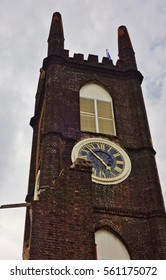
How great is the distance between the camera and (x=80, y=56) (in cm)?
1988

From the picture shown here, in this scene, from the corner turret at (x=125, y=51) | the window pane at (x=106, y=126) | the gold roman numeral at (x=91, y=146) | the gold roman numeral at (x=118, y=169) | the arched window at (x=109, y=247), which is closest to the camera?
the arched window at (x=109, y=247)

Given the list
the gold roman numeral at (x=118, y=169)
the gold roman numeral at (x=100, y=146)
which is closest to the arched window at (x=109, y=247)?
the gold roman numeral at (x=118, y=169)

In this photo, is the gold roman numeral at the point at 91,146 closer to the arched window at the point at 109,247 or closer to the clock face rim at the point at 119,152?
the clock face rim at the point at 119,152

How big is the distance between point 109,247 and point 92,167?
272 cm

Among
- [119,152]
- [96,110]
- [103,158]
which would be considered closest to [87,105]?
[96,110]

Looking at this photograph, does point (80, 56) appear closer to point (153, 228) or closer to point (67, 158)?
point (67, 158)

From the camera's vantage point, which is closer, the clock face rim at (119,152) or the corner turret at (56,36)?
the clock face rim at (119,152)

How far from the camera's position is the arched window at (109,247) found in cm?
1255

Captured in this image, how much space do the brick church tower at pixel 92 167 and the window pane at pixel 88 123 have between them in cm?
4

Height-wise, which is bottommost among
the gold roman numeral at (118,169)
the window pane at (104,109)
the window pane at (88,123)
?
the gold roman numeral at (118,169)

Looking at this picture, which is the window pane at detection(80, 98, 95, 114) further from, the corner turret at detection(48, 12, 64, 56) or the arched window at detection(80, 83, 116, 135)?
the corner turret at detection(48, 12, 64, 56)

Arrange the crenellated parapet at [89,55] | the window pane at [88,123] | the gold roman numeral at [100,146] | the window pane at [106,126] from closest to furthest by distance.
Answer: the gold roman numeral at [100,146], the window pane at [88,123], the window pane at [106,126], the crenellated parapet at [89,55]
